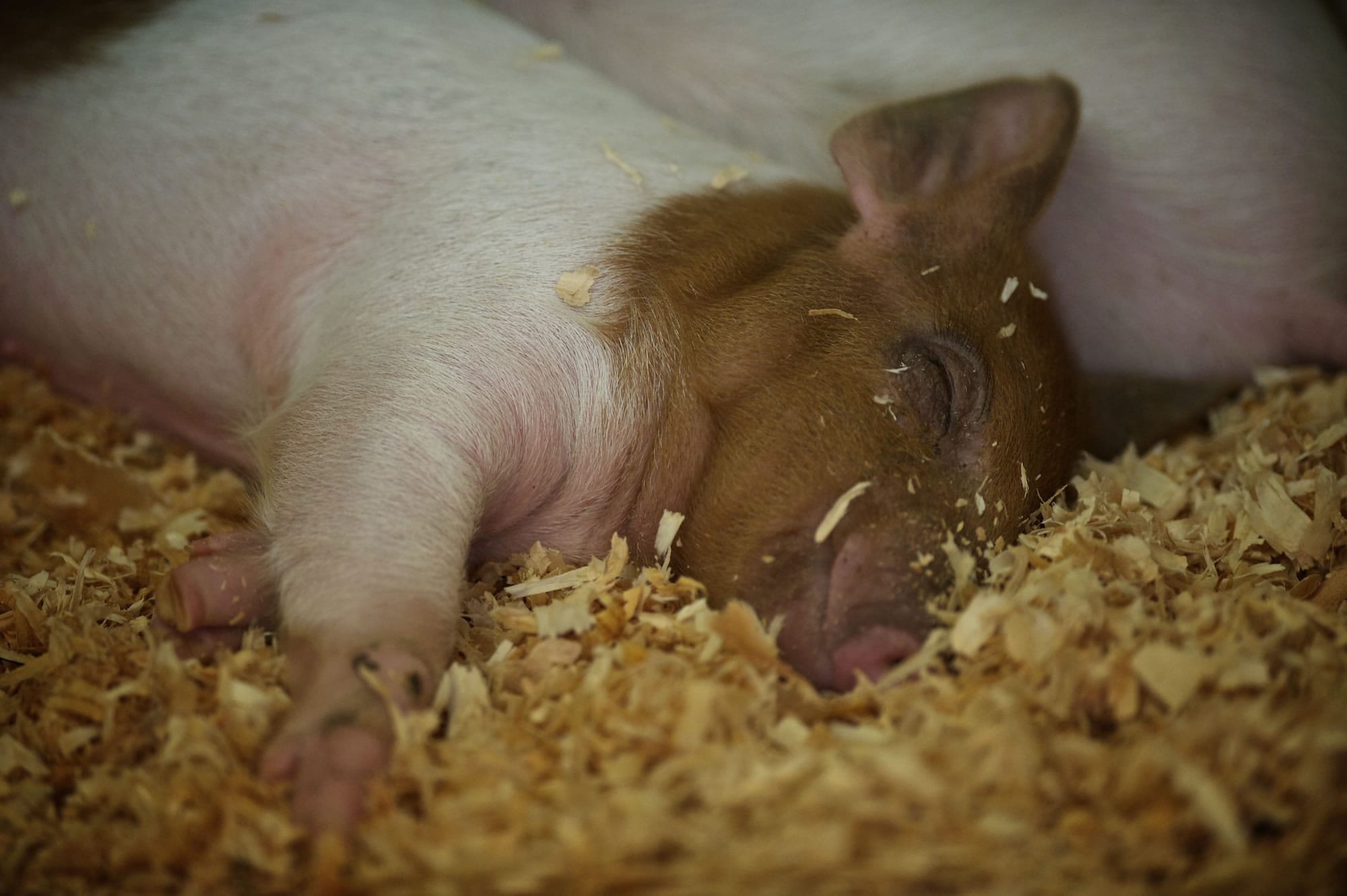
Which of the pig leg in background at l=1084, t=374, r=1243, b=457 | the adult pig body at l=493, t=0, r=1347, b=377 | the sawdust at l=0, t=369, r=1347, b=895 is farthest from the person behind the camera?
the adult pig body at l=493, t=0, r=1347, b=377

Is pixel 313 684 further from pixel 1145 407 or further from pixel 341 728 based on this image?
pixel 1145 407

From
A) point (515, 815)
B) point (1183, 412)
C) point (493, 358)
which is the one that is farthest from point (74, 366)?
point (1183, 412)

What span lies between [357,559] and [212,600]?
0.28 meters

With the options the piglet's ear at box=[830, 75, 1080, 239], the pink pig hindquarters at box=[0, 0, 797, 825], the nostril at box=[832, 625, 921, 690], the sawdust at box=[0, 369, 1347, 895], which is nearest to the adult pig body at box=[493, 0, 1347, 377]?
the pink pig hindquarters at box=[0, 0, 797, 825]

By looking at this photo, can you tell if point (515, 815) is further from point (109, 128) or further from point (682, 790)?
point (109, 128)

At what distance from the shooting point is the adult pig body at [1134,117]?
9.82 ft

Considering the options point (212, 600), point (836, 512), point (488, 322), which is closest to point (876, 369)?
point (836, 512)

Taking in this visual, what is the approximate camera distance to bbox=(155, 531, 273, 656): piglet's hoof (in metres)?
1.89

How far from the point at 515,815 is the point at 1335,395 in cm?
241

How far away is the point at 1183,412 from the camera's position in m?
2.90

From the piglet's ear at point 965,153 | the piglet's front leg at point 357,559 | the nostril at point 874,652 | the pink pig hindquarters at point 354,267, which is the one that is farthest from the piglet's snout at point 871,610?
the piglet's ear at point 965,153

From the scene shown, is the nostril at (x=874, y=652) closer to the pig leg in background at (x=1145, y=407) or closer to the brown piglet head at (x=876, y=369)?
the brown piglet head at (x=876, y=369)

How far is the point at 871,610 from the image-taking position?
6.22 feet

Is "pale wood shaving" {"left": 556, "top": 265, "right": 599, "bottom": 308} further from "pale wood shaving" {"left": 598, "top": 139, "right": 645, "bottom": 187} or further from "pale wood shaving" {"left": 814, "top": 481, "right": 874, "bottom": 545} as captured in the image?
"pale wood shaving" {"left": 814, "top": 481, "right": 874, "bottom": 545}
